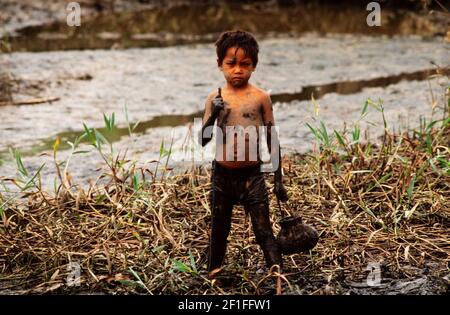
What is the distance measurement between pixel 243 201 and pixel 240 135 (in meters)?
0.28

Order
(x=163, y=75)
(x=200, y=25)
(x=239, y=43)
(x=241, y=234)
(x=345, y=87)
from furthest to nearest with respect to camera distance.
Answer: (x=200, y=25) → (x=163, y=75) → (x=345, y=87) → (x=241, y=234) → (x=239, y=43)

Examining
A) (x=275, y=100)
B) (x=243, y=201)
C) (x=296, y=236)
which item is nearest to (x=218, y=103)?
(x=243, y=201)

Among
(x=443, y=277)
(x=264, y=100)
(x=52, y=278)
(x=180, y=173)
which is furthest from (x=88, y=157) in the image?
(x=443, y=277)

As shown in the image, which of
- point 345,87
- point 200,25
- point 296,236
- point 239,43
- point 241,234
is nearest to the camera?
point 239,43

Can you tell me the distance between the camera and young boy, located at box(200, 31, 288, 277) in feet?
10.2

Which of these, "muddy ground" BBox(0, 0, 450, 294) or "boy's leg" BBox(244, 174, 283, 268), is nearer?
"boy's leg" BBox(244, 174, 283, 268)

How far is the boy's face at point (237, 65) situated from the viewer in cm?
310

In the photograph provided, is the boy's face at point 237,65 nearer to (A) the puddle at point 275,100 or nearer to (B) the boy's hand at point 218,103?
(B) the boy's hand at point 218,103

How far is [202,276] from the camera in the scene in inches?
129

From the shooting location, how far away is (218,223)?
326 cm

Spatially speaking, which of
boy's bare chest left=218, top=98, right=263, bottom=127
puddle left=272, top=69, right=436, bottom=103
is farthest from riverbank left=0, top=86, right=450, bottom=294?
puddle left=272, top=69, right=436, bottom=103

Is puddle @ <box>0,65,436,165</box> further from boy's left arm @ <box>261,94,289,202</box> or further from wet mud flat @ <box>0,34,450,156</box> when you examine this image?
boy's left arm @ <box>261,94,289,202</box>

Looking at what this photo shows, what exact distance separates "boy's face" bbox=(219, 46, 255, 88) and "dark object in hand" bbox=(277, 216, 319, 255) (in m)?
0.62

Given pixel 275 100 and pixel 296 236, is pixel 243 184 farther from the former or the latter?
pixel 275 100
